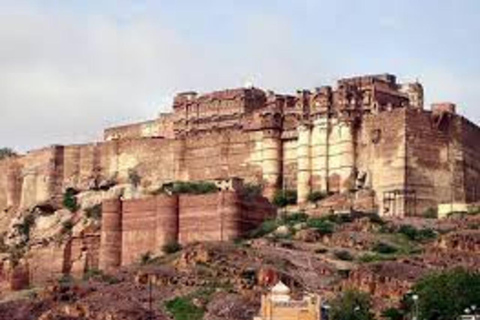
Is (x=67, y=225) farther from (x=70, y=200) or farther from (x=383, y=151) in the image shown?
(x=383, y=151)

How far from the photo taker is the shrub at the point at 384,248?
9106cm

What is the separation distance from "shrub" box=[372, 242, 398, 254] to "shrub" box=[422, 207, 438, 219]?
6.88 meters

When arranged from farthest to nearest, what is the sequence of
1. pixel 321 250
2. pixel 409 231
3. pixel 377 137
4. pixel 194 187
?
pixel 194 187, pixel 377 137, pixel 409 231, pixel 321 250

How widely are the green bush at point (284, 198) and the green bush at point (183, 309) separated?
20.6m

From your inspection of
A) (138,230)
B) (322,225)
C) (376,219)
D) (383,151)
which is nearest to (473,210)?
(376,219)

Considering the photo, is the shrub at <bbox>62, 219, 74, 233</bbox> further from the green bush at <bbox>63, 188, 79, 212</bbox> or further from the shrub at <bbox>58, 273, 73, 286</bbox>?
the shrub at <bbox>58, 273, 73, 286</bbox>

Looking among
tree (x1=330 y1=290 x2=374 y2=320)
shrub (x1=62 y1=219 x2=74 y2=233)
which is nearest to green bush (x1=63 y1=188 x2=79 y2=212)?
shrub (x1=62 y1=219 x2=74 y2=233)

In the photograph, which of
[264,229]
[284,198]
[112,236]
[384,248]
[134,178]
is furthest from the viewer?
[134,178]

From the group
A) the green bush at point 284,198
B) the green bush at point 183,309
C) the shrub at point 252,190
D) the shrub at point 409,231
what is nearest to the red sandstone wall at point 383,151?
the shrub at point 409,231

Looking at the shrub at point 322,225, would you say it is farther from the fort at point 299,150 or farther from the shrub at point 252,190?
the fort at point 299,150

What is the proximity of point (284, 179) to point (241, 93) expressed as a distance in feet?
25.7

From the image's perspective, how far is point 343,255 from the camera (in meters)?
90.1

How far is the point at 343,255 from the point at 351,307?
15139 mm

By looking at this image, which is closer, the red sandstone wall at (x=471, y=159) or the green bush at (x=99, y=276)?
the green bush at (x=99, y=276)
